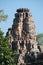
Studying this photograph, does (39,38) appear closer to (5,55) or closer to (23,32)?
(23,32)

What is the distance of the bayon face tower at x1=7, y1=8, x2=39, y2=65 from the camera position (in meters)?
72.6

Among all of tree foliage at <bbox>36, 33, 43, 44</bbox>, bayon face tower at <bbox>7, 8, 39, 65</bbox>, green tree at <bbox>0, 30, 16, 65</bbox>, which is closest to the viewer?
green tree at <bbox>0, 30, 16, 65</bbox>

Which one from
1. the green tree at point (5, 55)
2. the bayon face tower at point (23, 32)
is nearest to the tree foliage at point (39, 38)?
the bayon face tower at point (23, 32)

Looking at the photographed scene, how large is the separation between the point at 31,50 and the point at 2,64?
31.5m

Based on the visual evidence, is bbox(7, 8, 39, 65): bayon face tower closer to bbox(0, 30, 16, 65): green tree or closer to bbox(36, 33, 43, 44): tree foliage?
bbox(0, 30, 16, 65): green tree

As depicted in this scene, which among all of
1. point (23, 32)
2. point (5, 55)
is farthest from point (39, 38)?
point (5, 55)

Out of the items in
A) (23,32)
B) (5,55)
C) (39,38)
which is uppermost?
(39,38)

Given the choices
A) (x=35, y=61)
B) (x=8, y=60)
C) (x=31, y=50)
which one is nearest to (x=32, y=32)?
(x=31, y=50)

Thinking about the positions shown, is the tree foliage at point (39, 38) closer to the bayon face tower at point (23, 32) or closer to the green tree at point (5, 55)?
the bayon face tower at point (23, 32)

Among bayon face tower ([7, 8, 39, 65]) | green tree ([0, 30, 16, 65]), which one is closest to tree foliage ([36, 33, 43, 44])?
bayon face tower ([7, 8, 39, 65])

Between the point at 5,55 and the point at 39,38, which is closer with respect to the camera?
the point at 5,55

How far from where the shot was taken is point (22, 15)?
76.4 m

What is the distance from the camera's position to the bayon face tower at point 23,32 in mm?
72562

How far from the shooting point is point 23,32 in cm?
7612
